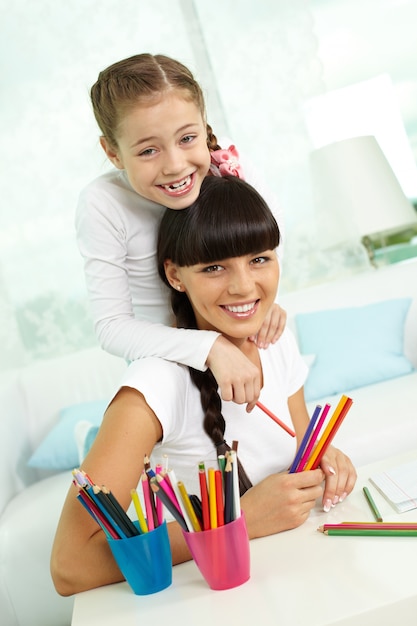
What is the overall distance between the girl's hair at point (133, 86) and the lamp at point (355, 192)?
2230 mm

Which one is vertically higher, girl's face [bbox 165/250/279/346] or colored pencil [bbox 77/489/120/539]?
girl's face [bbox 165/250/279/346]

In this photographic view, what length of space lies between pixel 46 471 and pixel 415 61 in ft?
9.19

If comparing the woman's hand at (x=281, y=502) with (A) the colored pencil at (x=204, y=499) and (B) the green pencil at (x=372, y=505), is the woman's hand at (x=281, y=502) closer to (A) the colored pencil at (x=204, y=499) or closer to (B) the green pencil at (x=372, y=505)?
(B) the green pencil at (x=372, y=505)

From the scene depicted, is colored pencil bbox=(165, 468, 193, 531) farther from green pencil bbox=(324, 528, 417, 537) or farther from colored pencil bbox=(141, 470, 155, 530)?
green pencil bbox=(324, 528, 417, 537)

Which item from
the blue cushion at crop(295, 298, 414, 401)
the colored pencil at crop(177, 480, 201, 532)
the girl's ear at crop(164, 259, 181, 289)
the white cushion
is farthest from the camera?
the blue cushion at crop(295, 298, 414, 401)

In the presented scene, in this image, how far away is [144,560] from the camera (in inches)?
40.1

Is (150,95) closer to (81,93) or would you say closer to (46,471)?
(46,471)

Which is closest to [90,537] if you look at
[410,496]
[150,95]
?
[410,496]

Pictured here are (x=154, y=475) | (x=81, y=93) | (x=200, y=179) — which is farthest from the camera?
(x=81, y=93)

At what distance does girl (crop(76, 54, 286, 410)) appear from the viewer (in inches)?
53.4

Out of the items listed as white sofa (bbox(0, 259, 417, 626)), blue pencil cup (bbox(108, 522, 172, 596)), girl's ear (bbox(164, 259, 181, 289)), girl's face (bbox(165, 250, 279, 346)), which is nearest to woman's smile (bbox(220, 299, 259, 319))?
girl's face (bbox(165, 250, 279, 346))

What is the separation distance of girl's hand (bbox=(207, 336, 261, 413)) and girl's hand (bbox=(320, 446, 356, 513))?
0.16 metres

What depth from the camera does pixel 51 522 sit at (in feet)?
7.95

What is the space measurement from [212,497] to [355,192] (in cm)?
289
